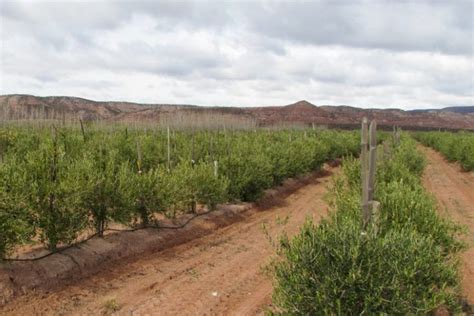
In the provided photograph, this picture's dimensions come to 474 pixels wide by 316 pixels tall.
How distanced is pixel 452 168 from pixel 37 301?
110 ft

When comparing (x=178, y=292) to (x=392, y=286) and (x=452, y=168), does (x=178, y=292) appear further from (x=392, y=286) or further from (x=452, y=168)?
(x=452, y=168)

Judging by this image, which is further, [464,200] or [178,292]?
[464,200]

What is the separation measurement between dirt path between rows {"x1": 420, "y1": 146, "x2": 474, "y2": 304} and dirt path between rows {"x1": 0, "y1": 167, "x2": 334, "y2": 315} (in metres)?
3.79

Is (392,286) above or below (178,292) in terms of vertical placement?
above

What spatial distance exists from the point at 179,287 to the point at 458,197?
16.7m

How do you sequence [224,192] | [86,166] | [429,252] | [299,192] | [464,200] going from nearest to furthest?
1. [429,252]
2. [86,166]
3. [224,192]
4. [464,200]
5. [299,192]

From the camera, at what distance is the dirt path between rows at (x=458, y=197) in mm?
9512

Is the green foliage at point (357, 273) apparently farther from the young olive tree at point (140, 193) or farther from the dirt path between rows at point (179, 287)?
the young olive tree at point (140, 193)

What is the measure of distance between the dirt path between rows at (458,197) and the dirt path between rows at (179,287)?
379 centimetres

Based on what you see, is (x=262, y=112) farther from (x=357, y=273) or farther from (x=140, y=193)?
(x=357, y=273)

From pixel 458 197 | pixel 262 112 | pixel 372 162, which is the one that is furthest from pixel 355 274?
pixel 262 112

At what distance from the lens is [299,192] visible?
21672mm

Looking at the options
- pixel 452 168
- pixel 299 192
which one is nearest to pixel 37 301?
pixel 299 192

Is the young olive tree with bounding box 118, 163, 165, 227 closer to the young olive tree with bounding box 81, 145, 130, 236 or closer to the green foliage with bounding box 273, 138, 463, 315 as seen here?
the young olive tree with bounding box 81, 145, 130, 236
